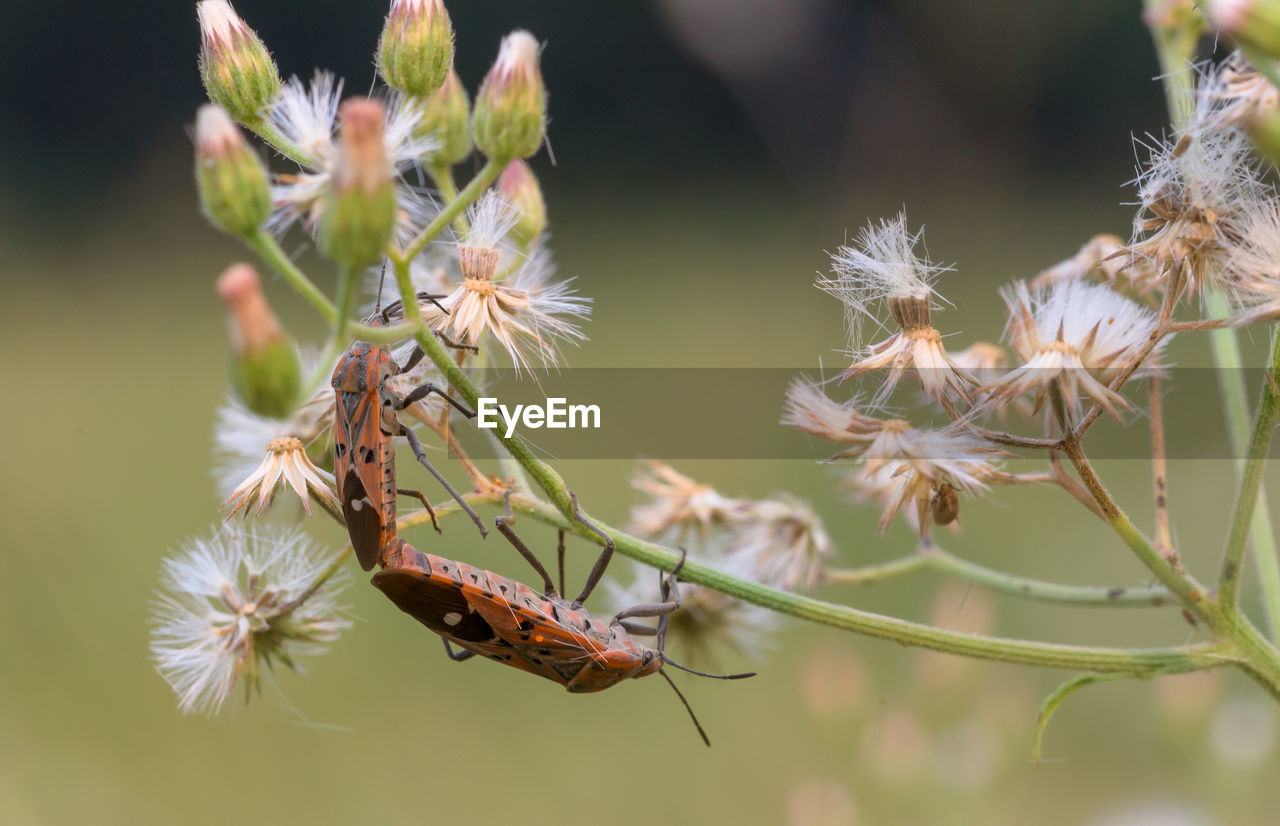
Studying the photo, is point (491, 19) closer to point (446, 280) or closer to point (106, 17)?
point (106, 17)

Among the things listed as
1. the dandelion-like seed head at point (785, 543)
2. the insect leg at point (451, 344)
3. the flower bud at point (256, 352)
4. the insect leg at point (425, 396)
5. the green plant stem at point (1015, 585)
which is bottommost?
the green plant stem at point (1015, 585)

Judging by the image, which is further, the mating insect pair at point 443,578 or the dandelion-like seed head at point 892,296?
the mating insect pair at point 443,578

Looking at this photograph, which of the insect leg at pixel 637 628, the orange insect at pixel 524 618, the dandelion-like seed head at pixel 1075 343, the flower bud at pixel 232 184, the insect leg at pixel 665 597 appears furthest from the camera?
the insect leg at pixel 637 628

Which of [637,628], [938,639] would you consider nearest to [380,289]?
[637,628]

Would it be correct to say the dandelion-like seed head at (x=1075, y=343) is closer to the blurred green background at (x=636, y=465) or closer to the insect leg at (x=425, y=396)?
the blurred green background at (x=636, y=465)

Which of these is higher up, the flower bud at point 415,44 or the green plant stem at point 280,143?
the flower bud at point 415,44

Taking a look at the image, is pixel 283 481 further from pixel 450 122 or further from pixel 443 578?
pixel 450 122

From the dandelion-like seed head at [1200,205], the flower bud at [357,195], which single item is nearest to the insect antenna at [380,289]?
the flower bud at [357,195]
